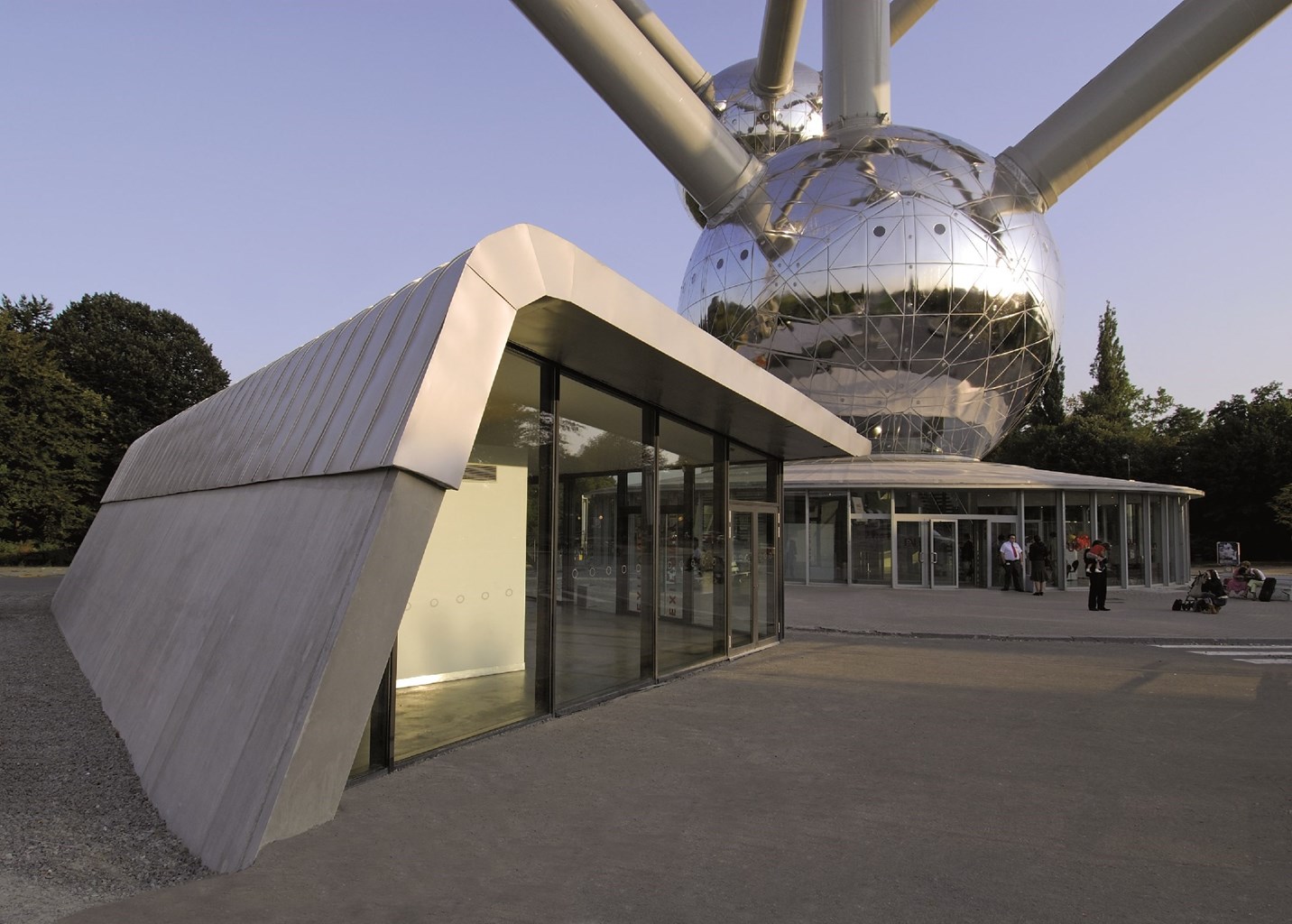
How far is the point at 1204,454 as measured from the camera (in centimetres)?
5406

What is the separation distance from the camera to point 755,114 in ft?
112

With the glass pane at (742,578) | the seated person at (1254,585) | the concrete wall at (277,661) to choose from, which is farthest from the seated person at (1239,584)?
the concrete wall at (277,661)

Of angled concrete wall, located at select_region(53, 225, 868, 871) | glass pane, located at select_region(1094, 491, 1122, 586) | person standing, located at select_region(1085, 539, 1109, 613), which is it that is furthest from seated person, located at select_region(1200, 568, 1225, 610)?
angled concrete wall, located at select_region(53, 225, 868, 871)

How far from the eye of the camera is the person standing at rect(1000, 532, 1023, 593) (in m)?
25.2

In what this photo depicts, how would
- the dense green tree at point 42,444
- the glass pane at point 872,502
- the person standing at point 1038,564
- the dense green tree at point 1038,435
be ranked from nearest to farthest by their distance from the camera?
1. the person standing at point 1038,564
2. the glass pane at point 872,502
3. the dense green tree at point 42,444
4. the dense green tree at point 1038,435

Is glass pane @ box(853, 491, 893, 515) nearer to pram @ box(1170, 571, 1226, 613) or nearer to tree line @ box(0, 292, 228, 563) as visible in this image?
pram @ box(1170, 571, 1226, 613)

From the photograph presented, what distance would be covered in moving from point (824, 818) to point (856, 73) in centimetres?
2678

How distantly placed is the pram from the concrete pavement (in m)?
11.0

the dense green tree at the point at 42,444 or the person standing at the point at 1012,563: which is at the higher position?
the dense green tree at the point at 42,444

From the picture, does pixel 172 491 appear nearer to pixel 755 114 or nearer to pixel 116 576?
pixel 116 576

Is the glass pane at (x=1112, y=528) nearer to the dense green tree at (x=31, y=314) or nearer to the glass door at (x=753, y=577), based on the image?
the glass door at (x=753, y=577)

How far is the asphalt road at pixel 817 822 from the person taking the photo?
427 centimetres

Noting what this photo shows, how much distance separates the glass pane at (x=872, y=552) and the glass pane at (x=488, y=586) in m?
18.9

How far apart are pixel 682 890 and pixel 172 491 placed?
9900 mm
